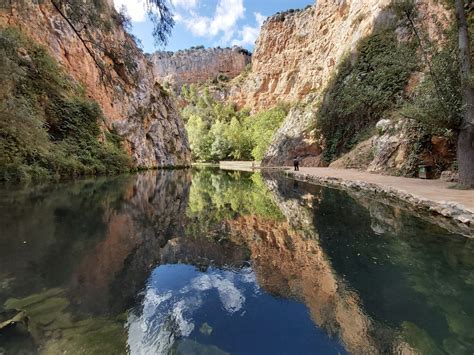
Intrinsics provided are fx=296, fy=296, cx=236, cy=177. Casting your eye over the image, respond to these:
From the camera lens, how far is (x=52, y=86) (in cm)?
1580

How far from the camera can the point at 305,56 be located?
4169 centimetres

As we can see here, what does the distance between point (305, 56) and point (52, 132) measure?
3539 cm

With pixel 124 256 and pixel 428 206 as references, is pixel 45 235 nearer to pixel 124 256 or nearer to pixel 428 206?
pixel 124 256

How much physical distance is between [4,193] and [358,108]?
21.3m

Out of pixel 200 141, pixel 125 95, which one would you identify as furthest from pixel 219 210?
pixel 200 141

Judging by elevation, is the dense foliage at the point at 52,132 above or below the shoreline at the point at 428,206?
above

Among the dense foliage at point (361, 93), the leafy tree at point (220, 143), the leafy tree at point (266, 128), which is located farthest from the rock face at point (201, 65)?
the dense foliage at point (361, 93)

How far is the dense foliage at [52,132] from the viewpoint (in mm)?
11148

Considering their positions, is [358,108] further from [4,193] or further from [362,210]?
[4,193]

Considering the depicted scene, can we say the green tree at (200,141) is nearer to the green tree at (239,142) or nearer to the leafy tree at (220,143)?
the leafy tree at (220,143)

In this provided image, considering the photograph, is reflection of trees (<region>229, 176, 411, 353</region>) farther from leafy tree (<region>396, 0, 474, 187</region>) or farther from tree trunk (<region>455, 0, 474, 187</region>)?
leafy tree (<region>396, 0, 474, 187</region>)

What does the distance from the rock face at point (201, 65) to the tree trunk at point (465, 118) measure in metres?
83.2

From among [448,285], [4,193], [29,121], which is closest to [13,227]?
[29,121]

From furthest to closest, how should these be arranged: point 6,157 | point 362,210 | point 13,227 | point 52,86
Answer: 1. point 52,86
2. point 6,157
3. point 362,210
4. point 13,227
